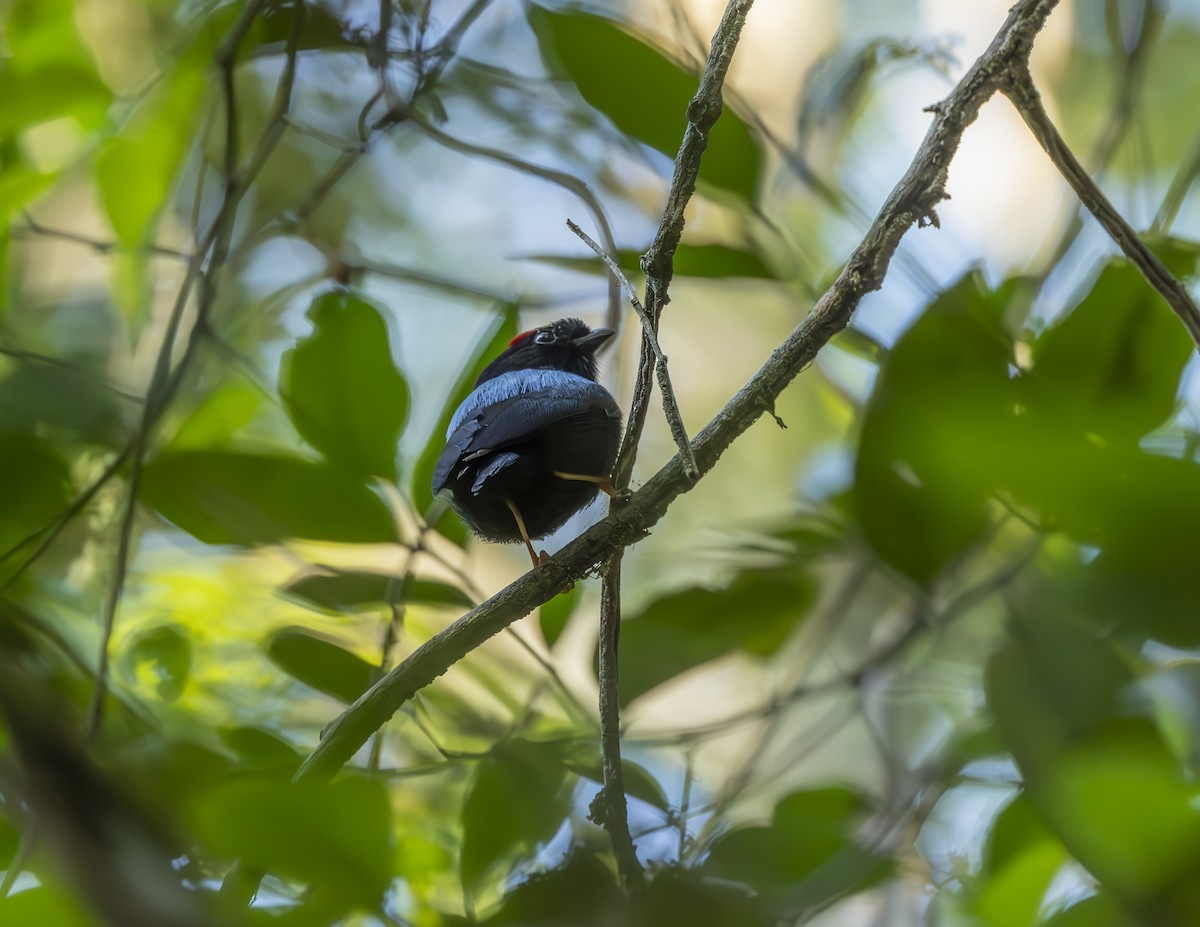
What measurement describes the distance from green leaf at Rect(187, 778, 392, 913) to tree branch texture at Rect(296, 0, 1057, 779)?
4.2 inches

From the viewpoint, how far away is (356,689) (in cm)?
181

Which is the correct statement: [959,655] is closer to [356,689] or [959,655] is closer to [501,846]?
→ [501,846]

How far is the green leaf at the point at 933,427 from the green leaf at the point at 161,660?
4.02ft

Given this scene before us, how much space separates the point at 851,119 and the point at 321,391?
1.69 metres

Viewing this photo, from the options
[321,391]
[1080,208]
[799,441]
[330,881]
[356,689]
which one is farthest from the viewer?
[799,441]

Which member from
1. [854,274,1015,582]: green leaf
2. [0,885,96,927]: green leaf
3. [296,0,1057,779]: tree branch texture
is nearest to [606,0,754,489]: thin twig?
[296,0,1057,779]: tree branch texture

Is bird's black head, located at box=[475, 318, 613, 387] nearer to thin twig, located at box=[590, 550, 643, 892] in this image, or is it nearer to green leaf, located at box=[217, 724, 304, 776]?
thin twig, located at box=[590, 550, 643, 892]

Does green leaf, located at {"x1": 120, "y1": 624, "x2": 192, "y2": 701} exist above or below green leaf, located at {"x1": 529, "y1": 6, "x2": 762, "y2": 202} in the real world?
below

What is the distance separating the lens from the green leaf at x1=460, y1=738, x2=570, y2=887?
141 centimetres

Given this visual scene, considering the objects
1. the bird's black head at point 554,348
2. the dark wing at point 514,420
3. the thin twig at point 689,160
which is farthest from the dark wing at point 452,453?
the bird's black head at point 554,348

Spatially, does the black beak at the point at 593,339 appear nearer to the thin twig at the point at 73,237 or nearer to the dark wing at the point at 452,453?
the dark wing at the point at 452,453

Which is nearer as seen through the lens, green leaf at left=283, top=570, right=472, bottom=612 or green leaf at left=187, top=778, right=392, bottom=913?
green leaf at left=187, top=778, right=392, bottom=913

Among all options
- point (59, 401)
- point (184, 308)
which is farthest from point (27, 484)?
point (184, 308)

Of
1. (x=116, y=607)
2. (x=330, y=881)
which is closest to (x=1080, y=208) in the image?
(x=330, y=881)
